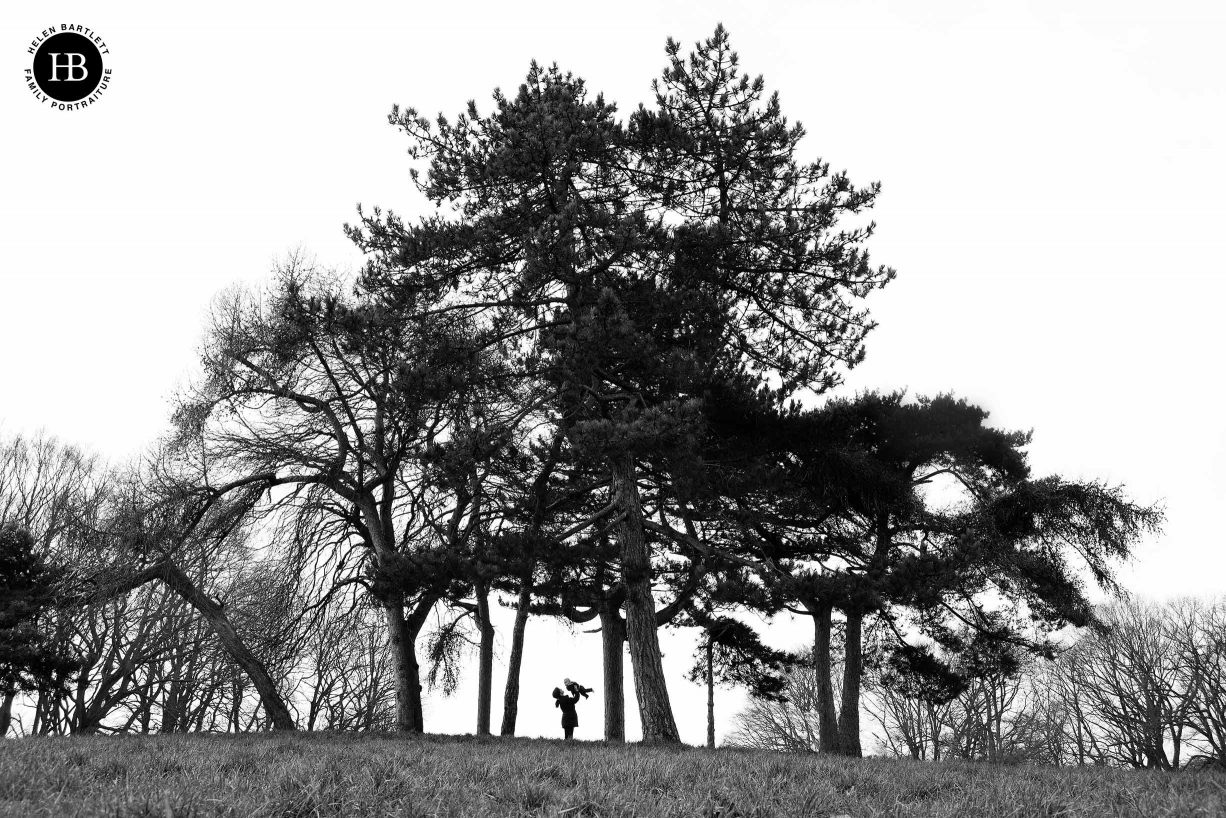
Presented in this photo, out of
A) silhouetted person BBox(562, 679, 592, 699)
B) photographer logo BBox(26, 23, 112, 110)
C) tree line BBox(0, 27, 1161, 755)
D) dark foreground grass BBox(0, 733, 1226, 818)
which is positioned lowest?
dark foreground grass BBox(0, 733, 1226, 818)

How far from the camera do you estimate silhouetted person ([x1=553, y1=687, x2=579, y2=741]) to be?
17828 mm

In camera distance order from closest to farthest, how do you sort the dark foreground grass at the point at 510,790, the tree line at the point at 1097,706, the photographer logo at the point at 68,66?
the dark foreground grass at the point at 510,790 < the photographer logo at the point at 68,66 < the tree line at the point at 1097,706

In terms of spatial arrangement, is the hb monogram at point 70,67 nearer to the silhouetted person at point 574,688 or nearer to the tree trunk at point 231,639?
the tree trunk at point 231,639

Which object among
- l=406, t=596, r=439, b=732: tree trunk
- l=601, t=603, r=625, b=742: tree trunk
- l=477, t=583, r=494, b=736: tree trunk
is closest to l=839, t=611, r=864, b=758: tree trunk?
l=601, t=603, r=625, b=742: tree trunk

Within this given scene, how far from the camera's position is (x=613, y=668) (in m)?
18.8

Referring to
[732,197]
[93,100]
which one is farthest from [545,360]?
[93,100]

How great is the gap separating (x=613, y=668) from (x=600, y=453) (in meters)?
7.70

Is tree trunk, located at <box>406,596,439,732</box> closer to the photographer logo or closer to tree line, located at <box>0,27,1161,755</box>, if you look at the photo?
tree line, located at <box>0,27,1161,755</box>

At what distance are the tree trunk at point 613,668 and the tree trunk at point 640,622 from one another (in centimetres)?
398

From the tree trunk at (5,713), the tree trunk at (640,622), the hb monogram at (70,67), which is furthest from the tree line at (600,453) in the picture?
the tree trunk at (5,713)

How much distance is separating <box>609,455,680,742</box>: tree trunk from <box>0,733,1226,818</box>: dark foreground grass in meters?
7.38

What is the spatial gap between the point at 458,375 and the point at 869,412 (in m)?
9.86

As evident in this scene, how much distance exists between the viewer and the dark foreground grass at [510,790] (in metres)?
4.22

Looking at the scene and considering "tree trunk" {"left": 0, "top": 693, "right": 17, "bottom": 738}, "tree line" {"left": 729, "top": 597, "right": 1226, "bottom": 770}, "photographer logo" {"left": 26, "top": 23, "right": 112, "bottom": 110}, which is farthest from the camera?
"tree line" {"left": 729, "top": 597, "right": 1226, "bottom": 770}
